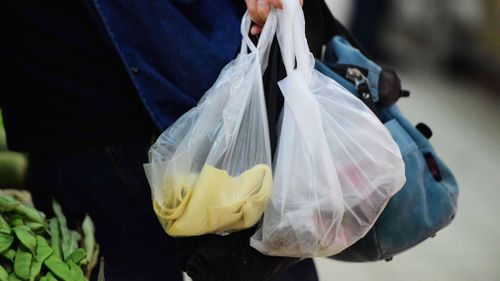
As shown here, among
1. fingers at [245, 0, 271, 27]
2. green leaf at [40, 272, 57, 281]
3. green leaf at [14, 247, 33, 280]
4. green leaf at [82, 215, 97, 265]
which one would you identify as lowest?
green leaf at [82, 215, 97, 265]

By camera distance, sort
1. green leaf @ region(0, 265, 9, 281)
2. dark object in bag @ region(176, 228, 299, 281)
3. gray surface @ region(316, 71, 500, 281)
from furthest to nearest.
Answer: gray surface @ region(316, 71, 500, 281)
dark object in bag @ region(176, 228, 299, 281)
green leaf @ region(0, 265, 9, 281)

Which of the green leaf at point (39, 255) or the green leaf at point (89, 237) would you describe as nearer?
the green leaf at point (39, 255)

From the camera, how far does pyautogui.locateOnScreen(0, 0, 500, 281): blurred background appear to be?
106 inches

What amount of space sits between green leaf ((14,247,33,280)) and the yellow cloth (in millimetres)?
211

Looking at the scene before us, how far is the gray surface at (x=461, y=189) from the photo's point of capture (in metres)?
2.64

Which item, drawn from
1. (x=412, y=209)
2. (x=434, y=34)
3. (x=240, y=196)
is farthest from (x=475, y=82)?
(x=240, y=196)

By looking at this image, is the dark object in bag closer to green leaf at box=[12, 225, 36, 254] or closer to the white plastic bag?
the white plastic bag

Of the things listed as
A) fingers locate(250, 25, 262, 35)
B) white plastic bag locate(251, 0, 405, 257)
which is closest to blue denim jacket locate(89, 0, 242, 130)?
fingers locate(250, 25, 262, 35)

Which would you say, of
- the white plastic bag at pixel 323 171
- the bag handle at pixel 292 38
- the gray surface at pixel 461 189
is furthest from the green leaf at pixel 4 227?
the gray surface at pixel 461 189

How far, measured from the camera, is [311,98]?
1148 mm

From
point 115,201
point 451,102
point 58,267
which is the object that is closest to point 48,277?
point 58,267

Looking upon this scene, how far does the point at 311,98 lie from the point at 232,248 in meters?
0.27

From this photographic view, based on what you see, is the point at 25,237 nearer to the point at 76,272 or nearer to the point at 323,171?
the point at 76,272

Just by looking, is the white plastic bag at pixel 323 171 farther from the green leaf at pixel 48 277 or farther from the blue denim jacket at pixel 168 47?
the green leaf at pixel 48 277
